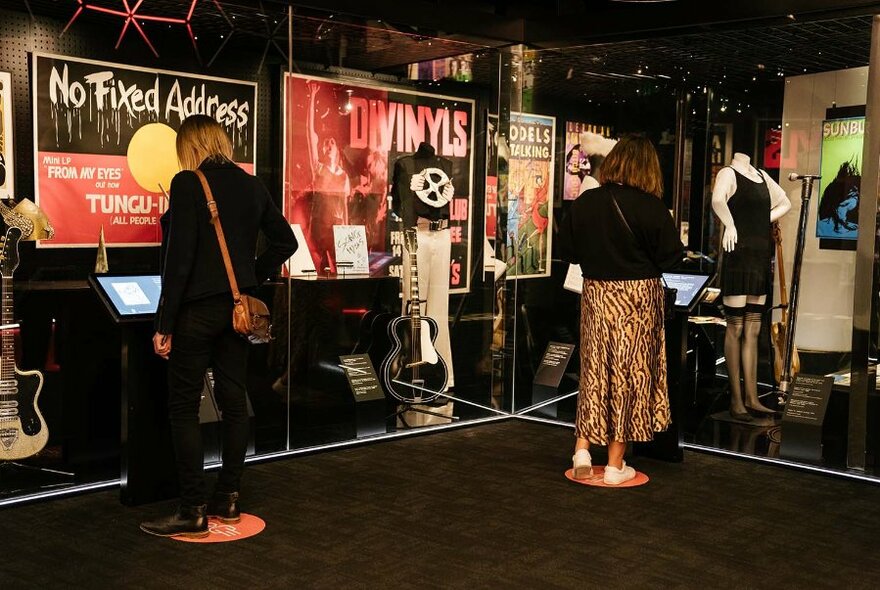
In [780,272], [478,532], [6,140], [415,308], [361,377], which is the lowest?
[478,532]

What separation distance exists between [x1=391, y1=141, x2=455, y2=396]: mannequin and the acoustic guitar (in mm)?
1927

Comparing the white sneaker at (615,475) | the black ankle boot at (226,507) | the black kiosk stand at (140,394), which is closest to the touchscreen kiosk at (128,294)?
the black kiosk stand at (140,394)

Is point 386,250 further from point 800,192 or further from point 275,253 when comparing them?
point 800,192

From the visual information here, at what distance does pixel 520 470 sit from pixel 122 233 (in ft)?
7.40

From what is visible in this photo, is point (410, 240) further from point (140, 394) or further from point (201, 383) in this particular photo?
point (201, 383)

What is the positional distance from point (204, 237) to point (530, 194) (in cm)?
301

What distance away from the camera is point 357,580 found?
358 centimetres

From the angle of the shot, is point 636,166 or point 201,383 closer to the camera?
point 201,383

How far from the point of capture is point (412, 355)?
6.16 m

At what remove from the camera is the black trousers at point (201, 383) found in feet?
12.7

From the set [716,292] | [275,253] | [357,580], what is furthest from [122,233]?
[716,292]

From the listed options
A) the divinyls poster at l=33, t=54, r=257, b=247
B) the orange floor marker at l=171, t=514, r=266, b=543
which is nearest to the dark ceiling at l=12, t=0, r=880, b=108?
the divinyls poster at l=33, t=54, r=257, b=247

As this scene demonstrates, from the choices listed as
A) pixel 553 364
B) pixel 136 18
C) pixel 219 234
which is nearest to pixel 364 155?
pixel 136 18

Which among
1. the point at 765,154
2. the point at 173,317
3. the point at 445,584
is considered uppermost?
the point at 765,154
